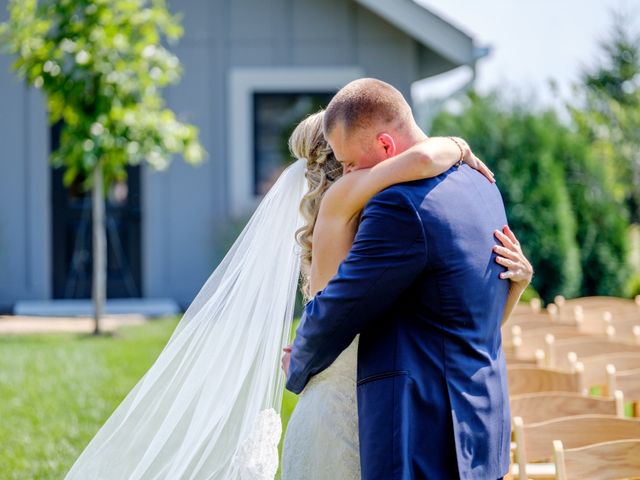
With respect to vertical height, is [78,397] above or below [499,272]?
below

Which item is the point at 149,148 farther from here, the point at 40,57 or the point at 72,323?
the point at 72,323

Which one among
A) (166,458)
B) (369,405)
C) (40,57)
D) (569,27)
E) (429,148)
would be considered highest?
(569,27)

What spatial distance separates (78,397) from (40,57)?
4.29m

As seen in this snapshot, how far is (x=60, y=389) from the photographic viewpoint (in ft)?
27.2

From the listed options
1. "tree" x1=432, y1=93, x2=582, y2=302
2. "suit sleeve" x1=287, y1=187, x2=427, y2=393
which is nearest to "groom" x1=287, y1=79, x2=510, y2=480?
"suit sleeve" x1=287, y1=187, x2=427, y2=393

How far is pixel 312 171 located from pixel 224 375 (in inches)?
Result: 30.5

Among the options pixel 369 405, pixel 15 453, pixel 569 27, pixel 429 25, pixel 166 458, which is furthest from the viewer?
pixel 569 27

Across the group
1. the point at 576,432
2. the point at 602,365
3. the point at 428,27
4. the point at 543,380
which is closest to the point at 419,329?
the point at 576,432

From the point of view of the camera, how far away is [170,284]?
44.7 ft

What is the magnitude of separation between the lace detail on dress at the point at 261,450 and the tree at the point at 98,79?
25.0 ft

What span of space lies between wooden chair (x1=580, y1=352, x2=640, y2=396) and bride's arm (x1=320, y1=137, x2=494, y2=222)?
266 centimetres

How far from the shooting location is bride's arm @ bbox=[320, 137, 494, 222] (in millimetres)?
2781

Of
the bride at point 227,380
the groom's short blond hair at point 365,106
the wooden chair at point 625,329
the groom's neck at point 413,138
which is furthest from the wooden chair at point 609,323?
the groom's short blond hair at point 365,106

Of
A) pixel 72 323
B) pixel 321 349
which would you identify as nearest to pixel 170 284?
pixel 72 323
